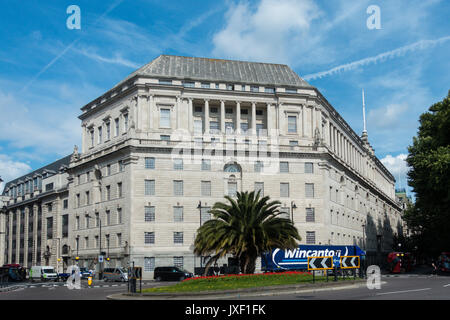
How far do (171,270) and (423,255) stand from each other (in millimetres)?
66837

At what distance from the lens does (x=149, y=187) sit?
75.7m

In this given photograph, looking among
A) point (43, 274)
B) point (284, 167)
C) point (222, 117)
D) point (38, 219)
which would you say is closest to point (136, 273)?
point (284, 167)

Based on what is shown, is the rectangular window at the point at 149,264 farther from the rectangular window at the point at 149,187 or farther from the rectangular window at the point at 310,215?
the rectangular window at the point at 310,215

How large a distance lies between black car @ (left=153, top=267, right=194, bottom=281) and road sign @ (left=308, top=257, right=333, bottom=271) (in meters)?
31.3

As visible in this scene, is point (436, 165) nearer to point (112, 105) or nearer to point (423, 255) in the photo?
point (112, 105)

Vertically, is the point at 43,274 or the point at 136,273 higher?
the point at 136,273

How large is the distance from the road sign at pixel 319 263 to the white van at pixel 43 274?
5467 centimetres

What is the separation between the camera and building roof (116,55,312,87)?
82.6 m

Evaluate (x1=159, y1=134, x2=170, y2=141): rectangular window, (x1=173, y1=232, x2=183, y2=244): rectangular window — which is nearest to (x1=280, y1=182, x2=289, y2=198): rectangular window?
(x1=173, y1=232, x2=183, y2=244): rectangular window

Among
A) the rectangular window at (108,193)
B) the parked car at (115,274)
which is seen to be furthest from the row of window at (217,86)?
the parked car at (115,274)

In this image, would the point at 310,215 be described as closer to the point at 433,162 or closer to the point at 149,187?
the point at 433,162

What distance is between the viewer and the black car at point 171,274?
212 feet

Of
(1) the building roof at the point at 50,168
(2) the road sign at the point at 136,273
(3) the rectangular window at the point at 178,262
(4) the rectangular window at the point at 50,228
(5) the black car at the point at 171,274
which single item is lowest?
(5) the black car at the point at 171,274

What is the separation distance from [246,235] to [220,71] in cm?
4641
